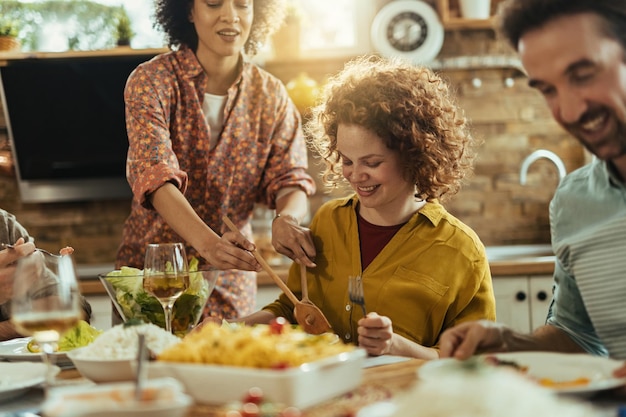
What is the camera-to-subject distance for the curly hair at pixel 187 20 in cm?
267

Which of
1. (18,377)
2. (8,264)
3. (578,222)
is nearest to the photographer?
(18,377)

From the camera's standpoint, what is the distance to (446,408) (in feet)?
3.24

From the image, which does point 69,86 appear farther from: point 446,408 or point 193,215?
point 446,408

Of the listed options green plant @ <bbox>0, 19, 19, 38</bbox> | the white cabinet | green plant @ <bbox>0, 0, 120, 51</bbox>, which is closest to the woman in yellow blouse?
the white cabinet

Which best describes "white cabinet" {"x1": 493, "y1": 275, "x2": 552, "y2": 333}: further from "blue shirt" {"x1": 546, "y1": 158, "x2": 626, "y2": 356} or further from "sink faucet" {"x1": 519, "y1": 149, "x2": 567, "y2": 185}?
"blue shirt" {"x1": 546, "y1": 158, "x2": 626, "y2": 356}

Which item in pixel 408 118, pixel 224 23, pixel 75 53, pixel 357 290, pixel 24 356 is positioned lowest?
pixel 24 356

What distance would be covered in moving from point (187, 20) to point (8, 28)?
5.57 ft

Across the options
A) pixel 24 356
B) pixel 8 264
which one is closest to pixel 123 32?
pixel 8 264

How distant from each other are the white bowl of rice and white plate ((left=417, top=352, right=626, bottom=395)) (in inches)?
19.2

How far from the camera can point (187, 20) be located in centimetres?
268

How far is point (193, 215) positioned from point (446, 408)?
1.40 metres

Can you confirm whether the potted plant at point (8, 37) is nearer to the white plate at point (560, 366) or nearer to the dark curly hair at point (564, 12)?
the dark curly hair at point (564, 12)

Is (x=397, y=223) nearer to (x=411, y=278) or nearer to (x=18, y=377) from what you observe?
(x=411, y=278)

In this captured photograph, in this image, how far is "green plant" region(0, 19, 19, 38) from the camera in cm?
397
